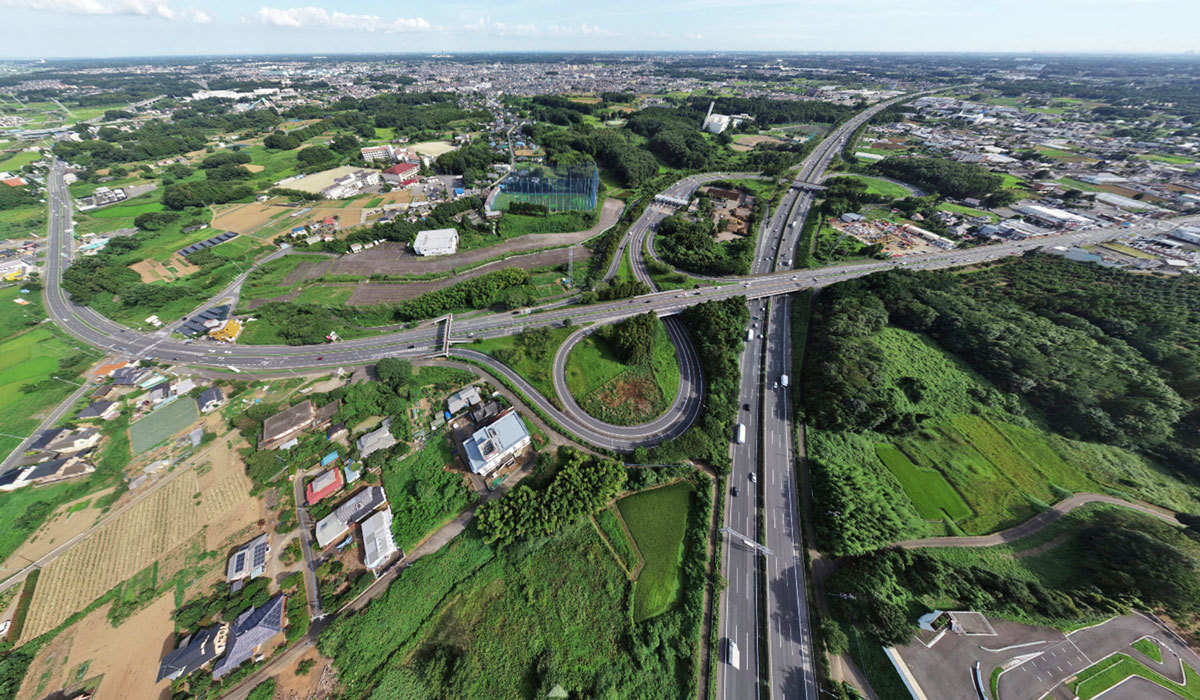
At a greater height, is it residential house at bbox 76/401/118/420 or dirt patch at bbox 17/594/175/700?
residential house at bbox 76/401/118/420

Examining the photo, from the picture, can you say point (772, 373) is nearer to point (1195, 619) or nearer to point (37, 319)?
point (1195, 619)

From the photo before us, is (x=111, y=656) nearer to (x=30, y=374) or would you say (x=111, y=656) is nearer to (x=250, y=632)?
(x=250, y=632)

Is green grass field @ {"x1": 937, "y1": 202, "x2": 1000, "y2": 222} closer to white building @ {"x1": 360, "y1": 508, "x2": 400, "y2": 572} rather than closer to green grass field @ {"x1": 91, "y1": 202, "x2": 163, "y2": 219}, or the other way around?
white building @ {"x1": 360, "y1": 508, "x2": 400, "y2": 572}

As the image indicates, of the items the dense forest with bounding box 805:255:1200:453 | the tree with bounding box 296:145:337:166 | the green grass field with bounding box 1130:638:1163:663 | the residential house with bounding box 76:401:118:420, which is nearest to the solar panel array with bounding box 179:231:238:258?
the residential house with bounding box 76:401:118:420

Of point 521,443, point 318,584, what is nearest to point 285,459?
point 318,584

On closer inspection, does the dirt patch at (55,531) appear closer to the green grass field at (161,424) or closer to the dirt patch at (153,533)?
the dirt patch at (153,533)

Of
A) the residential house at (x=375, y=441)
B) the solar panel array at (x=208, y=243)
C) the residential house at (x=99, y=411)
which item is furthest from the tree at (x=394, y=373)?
the solar panel array at (x=208, y=243)

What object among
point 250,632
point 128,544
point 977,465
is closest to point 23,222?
point 128,544
